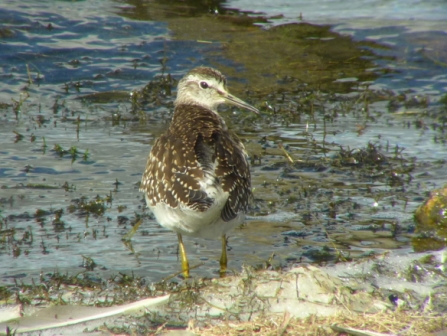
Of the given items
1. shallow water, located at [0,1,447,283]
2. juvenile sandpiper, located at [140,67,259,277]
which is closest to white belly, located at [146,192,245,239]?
juvenile sandpiper, located at [140,67,259,277]

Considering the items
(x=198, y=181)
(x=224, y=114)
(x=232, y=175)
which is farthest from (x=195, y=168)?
(x=224, y=114)

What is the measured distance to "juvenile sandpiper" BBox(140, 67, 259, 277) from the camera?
18.2 feet

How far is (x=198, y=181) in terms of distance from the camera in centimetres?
557

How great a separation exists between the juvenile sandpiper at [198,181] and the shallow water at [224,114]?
66 centimetres

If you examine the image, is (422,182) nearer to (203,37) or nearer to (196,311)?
(196,311)

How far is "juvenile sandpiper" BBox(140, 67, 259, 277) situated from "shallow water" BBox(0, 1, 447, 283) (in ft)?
2.17

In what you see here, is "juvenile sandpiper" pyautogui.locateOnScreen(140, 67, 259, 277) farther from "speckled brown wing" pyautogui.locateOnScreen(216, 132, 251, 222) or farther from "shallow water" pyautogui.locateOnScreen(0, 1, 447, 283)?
"shallow water" pyautogui.locateOnScreen(0, 1, 447, 283)

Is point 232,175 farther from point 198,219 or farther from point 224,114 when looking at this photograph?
point 224,114

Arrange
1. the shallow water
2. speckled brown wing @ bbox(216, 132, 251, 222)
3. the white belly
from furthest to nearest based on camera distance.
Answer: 1. the shallow water
2. speckled brown wing @ bbox(216, 132, 251, 222)
3. the white belly

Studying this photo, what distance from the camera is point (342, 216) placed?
7.53 meters

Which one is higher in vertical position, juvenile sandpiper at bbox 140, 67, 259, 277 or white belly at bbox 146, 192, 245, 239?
juvenile sandpiper at bbox 140, 67, 259, 277

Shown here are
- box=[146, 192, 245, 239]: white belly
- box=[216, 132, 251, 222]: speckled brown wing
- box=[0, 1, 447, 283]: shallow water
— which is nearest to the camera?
box=[146, 192, 245, 239]: white belly

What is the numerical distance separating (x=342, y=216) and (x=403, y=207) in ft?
2.42

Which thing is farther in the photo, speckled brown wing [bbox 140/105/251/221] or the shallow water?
the shallow water
